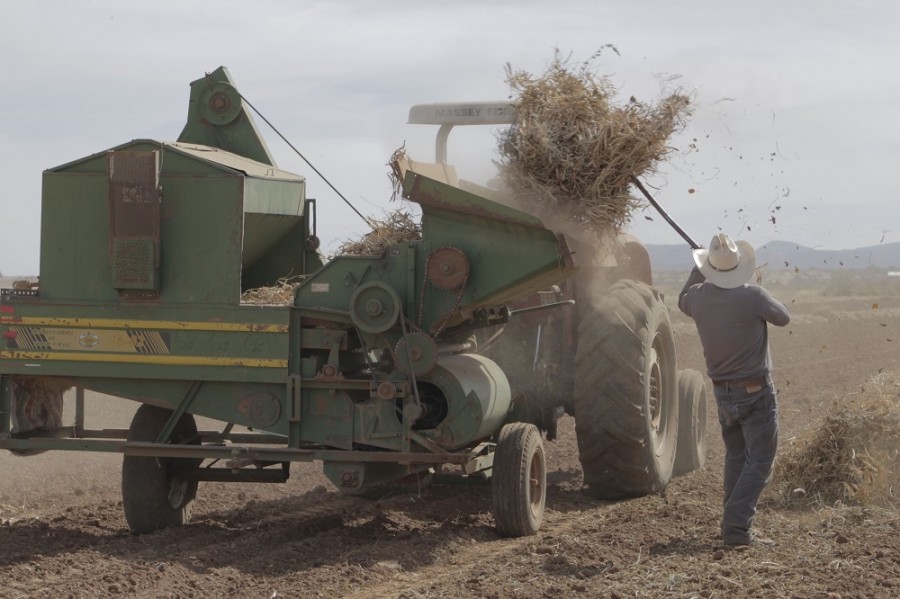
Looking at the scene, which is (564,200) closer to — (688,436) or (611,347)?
(611,347)

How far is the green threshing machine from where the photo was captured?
7.62 metres

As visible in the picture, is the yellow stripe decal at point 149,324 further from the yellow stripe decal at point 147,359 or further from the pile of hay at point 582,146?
the pile of hay at point 582,146

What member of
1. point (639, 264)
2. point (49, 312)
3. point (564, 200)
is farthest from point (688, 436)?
point (49, 312)

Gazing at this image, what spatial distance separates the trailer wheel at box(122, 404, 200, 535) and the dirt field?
0.17m

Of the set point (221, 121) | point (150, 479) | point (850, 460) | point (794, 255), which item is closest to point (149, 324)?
point (150, 479)

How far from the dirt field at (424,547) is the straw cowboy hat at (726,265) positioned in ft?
5.02

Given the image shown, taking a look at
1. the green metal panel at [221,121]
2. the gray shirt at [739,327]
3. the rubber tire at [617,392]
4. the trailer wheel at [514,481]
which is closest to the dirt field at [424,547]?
the trailer wheel at [514,481]

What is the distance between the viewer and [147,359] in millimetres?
7770

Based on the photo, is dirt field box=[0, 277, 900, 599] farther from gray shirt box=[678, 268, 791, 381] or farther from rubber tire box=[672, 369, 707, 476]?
gray shirt box=[678, 268, 791, 381]

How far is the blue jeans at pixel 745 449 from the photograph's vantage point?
6.89 m

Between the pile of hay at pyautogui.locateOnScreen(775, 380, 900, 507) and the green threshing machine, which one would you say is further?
the pile of hay at pyautogui.locateOnScreen(775, 380, 900, 507)

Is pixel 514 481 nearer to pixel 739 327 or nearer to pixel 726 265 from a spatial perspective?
pixel 739 327

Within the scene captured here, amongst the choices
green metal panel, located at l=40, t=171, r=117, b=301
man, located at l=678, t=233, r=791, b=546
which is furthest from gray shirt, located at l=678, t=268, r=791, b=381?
green metal panel, located at l=40, t=171, r=117, b=301

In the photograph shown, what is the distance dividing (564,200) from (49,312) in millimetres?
3415
